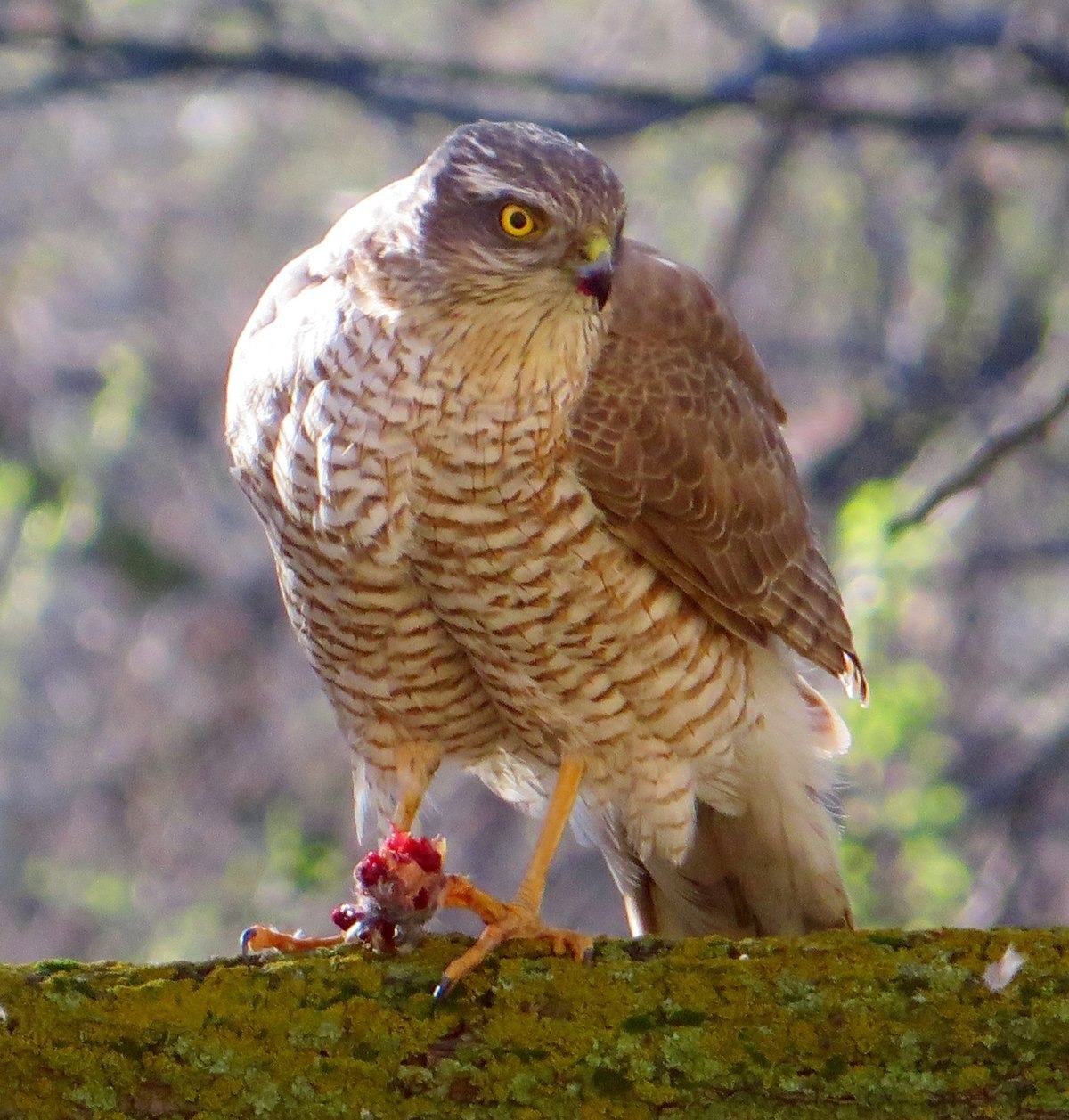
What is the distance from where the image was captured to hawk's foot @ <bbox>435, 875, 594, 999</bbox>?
2.64 m

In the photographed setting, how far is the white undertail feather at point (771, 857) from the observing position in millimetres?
3957

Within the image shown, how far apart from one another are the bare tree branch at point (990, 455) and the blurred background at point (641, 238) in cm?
48

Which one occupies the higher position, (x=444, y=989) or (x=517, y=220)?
→ (x=517, y=220)

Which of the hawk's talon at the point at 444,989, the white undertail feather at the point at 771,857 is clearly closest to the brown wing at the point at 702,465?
the white undertail feather at the point at 771,857

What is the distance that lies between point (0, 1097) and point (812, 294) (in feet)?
28.2

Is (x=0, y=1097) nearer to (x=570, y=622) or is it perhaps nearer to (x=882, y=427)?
(x=570, y=622)

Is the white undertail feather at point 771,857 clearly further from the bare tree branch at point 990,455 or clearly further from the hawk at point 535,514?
the bare tree branch at point 990,455

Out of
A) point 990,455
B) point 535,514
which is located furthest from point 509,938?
point 990,455

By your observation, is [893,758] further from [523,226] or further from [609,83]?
[523,226]

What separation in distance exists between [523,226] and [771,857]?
1.71 meters

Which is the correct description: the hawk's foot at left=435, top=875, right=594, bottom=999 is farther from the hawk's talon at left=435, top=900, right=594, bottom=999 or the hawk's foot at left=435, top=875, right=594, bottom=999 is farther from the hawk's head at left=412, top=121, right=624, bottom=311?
the hawk's head at left=412, top=121, right=624, bottom=311

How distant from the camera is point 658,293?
3688 mm

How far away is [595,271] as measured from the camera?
3.09m

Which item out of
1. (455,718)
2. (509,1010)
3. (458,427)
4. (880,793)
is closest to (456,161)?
(458,427)
